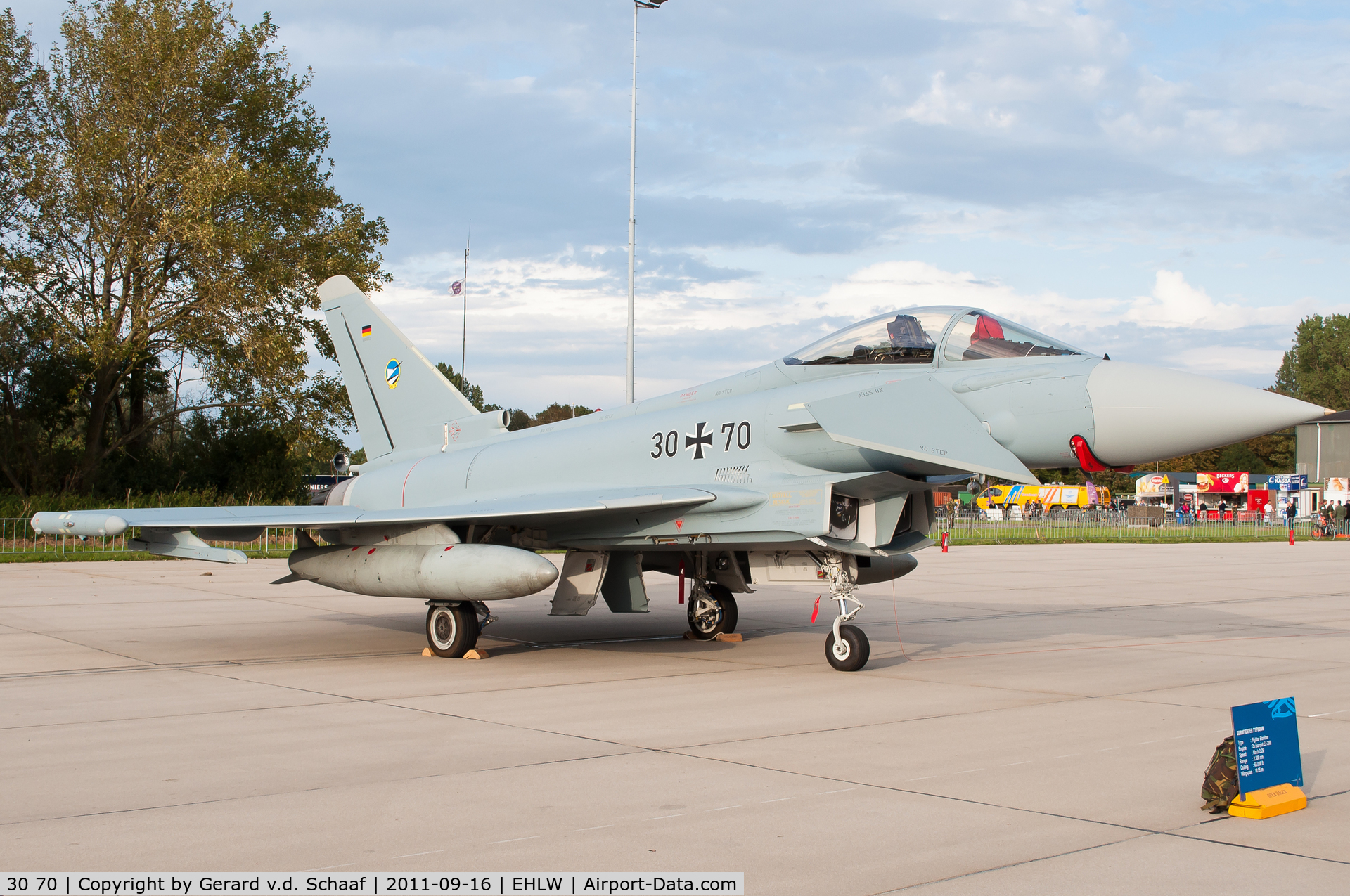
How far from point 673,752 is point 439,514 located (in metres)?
4.80

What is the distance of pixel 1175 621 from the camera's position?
14.2 meters

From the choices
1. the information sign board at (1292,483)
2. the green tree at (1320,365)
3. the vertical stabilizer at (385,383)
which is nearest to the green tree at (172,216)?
the vertical stabilizer at (385,383)

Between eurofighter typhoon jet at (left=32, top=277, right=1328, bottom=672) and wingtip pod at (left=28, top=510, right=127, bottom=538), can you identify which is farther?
wingtip pod at (left=28, top=510, right=127, bottom=538)

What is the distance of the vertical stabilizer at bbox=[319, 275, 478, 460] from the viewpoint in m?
13.2

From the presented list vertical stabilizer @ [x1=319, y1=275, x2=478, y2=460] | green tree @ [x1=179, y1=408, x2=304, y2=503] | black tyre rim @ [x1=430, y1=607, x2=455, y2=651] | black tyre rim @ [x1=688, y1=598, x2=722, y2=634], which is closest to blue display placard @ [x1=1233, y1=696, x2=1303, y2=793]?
black tyre rim @ [x1=688, y1=598, x2=722, y2=634]

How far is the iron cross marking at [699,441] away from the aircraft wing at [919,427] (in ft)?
4.47

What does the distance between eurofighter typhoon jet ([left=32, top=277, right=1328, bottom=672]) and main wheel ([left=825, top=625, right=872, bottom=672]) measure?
0.06 feet

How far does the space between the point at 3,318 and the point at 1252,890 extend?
111 feet

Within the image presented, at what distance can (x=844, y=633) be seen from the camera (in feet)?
31.1

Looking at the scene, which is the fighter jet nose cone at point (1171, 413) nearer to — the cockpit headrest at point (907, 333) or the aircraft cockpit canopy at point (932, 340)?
the aircraft cockpit canopy at point (932, 340)

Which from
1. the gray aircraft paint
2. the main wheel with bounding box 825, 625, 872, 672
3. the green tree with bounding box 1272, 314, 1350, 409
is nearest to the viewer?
the gray aircraft paint

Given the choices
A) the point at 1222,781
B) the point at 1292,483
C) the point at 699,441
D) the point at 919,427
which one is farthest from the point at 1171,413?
the point at 1292,483

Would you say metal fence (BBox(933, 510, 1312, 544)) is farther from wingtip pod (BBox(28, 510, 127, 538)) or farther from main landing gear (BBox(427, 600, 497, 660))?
wingtip pod (BBox(28, 510, 127, 538))

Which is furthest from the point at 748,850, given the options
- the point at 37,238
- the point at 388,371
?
the point at 37,238
